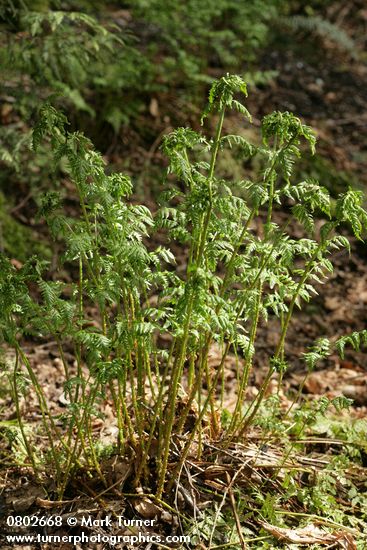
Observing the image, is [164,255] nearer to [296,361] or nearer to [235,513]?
[235,513]

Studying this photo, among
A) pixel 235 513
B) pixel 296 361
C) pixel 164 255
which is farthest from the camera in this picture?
pixel 296 361

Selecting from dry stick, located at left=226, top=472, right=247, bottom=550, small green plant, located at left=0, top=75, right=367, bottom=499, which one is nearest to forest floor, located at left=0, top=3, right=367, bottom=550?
dry stick, located at left=226, top=472, right=247, bottom=550

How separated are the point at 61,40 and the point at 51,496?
2940 millimetres

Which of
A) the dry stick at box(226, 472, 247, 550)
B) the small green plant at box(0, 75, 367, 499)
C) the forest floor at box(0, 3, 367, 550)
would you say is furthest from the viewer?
the forest floor at box(0, 3, 367, 550)

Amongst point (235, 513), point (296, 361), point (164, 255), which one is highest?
point (164, 255)

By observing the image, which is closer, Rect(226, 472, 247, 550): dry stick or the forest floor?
Rect(226, 472, 247, 550): dry stick

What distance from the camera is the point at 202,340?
2570 millimetres

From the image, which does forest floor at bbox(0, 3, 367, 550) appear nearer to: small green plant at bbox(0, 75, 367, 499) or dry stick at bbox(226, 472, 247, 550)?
dry stick at bbox(226, 472, 247, 550)

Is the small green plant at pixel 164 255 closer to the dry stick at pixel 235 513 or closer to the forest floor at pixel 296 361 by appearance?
the forest floor at pixel 296 361

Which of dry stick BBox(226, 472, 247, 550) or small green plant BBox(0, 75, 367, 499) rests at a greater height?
small green plant BBox(0, 75, 367, 499)

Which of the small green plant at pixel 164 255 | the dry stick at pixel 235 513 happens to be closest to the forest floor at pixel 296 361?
the dry stick at pixel 235 513

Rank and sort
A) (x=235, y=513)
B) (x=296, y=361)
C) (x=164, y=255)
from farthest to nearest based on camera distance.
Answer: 1. (x=296, y=361)
2. (x=235, y=513)
3. (x=164, y=255)

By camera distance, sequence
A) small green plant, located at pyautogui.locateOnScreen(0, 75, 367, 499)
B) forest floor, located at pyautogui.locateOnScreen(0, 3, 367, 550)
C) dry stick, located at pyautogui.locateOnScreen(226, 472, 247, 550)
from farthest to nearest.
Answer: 1. forest floor, located at pyautogui.locateOnScreen(0, 3, 367, 550)
2. dry stick, located at pyautogui.locateOnScreen(226, 472, 247, 550)
3. small green plant, located at pyautogui.locateOnScreen(0, 75, 367, 499)

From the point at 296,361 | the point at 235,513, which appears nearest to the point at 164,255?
the point at 235,513
